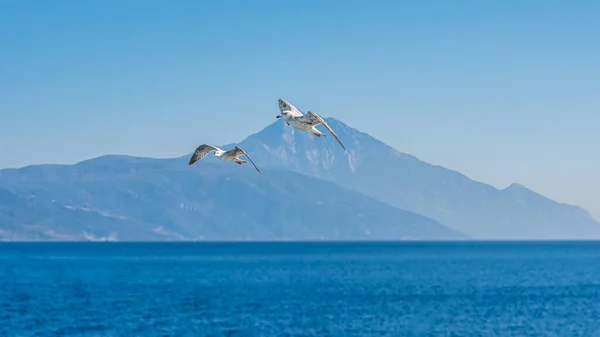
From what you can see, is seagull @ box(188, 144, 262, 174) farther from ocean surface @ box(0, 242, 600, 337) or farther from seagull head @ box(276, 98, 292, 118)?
ocean surface @ box(0, 242, 600, 337)

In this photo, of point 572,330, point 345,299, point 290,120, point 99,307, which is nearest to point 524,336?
point 572,330

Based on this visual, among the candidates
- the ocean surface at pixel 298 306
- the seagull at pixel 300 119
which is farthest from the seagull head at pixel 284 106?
the ocean surface at pixel 298 306

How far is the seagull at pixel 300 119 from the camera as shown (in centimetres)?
1470

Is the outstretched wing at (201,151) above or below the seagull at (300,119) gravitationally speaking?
below

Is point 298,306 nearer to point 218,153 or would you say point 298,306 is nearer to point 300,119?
point 218,153

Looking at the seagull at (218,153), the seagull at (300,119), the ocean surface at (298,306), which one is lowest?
the ocean surface at (298,306)

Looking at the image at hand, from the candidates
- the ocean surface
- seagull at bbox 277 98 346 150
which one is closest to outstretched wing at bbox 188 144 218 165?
seagull at bbox 277 98 346 150

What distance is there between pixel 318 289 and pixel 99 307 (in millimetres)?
28092

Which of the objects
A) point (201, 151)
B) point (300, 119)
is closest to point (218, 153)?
Result: point (201, 151)

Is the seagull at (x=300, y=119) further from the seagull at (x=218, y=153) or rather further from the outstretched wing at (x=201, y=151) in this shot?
the outstretched wing at (x=201, y=151)

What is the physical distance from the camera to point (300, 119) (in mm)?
15344

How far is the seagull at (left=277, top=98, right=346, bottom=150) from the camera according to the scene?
14695 millimetres

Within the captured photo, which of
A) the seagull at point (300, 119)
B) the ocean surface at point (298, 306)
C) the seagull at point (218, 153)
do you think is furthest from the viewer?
the ocean surface at point (298, 306)

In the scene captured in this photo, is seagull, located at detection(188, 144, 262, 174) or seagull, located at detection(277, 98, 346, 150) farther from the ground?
seagull, located at detection(277, 98, 346, 150)
